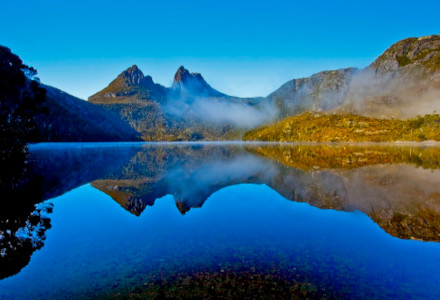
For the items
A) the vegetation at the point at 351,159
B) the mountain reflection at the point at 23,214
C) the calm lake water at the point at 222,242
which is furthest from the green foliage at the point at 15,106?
the vegetation at the point at 351,159

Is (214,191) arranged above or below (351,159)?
above

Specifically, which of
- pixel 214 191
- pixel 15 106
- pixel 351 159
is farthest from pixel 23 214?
pixel 351 159

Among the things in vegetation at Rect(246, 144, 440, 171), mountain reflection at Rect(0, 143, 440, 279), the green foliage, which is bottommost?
vegetation at Rect(246, 144, 440, 171)

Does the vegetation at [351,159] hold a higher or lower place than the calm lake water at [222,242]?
lower

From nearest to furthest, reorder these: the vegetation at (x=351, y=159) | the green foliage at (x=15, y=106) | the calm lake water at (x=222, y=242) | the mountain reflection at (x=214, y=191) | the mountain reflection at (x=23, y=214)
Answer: the calm lake water at (x=222, y=242), the mountain reflection at (x=23, y=214), the mountain reflection at (x=214, y=191), the green foliage at (x=15, y=106), the vegetation at (x=351, y=159)

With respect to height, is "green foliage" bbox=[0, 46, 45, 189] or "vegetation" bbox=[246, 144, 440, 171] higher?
"green foliage" bbox=[0, 46, 45, 189]

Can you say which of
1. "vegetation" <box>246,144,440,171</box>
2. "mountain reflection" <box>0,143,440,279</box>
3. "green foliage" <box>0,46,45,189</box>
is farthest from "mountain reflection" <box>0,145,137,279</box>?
"vegetation" <box>246,144,440,171</box>

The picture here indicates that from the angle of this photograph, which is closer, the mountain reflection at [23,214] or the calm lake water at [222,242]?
the calm lake water at [222,242]

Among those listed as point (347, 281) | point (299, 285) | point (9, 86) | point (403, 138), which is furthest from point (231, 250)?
point (403, 138)

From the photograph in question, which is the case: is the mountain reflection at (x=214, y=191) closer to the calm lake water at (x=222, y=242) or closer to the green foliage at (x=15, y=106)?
the calm lake water at (x=222, y=242)

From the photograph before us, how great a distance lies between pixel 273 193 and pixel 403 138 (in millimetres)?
205082

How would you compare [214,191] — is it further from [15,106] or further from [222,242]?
[15,106]

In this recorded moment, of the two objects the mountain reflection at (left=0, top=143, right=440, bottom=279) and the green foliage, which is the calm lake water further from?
the green foliage

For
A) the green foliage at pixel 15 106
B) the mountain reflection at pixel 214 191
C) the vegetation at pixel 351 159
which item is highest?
the green foliage at pixel 15 106
